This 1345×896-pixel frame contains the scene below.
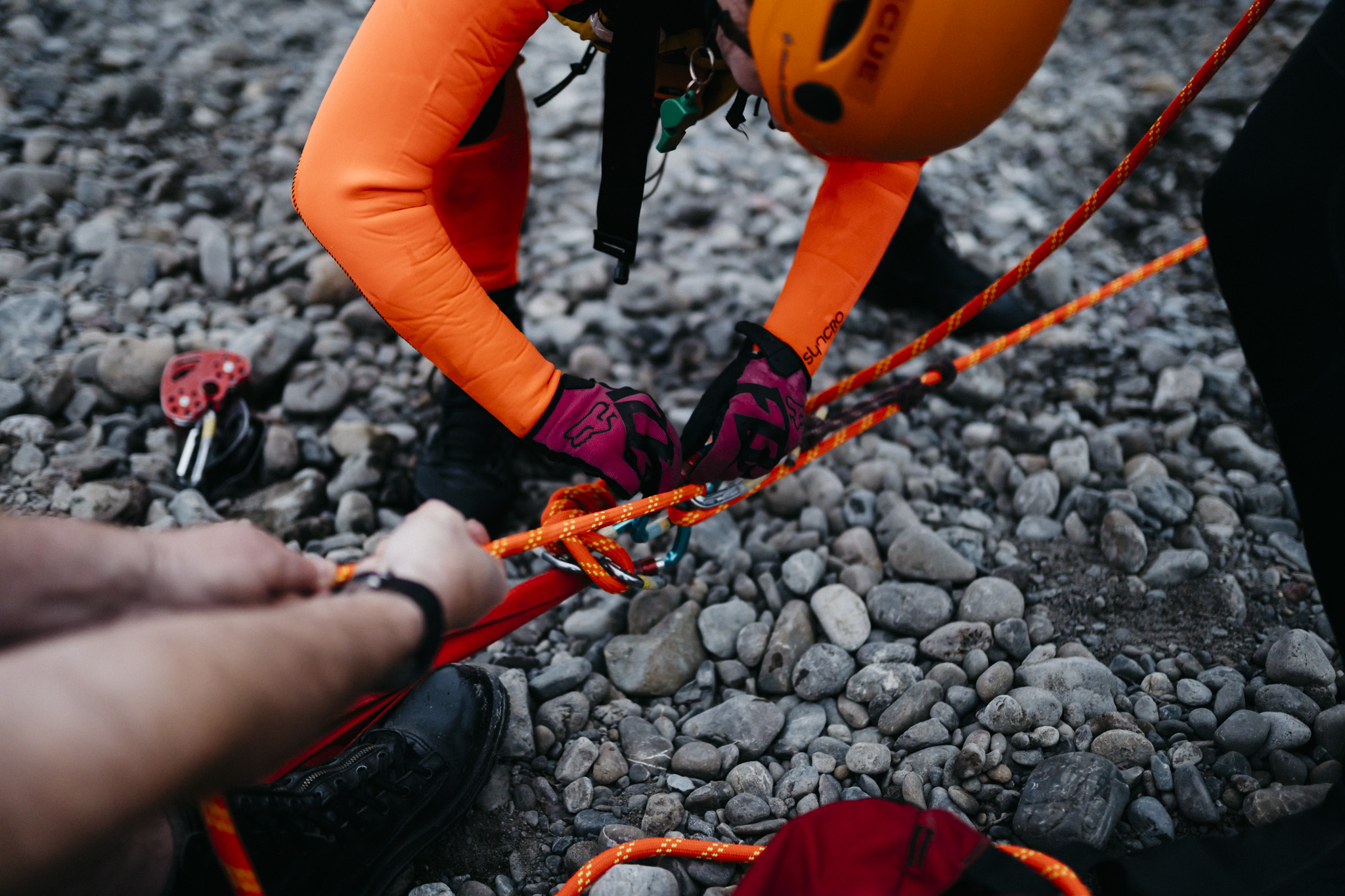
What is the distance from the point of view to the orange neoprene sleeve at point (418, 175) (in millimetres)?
1512

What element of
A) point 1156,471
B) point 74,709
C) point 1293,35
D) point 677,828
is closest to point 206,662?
point 74,709

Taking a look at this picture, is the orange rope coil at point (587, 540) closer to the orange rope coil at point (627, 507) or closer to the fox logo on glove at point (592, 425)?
the orange rope coil at point (627, 507)

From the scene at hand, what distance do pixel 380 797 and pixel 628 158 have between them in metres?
1.55

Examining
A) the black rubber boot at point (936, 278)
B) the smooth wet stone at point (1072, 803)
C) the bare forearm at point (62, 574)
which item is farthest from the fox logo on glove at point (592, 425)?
the black rubber boot at point (936, 278)

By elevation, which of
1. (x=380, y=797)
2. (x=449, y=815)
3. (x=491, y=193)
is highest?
(x=491, y=193)

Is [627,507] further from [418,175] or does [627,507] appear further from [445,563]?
[418,175]

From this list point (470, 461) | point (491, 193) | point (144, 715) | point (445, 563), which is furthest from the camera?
point (470, 461)

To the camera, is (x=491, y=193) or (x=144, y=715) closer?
(x=144, y=715)

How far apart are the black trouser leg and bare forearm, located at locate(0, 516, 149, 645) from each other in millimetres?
2025

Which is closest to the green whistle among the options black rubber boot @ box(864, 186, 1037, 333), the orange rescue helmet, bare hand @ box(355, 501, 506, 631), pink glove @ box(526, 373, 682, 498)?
the orange rescue helmet

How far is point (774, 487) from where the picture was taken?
2518 millimetres

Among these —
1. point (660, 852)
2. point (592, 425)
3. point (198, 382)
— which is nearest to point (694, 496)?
point (592, 425)

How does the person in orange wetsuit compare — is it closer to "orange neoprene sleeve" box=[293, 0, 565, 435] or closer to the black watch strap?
"orange neoprene sleeve" box=[293, 0, 565, 435]

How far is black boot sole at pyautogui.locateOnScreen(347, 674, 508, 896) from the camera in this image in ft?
5.41
